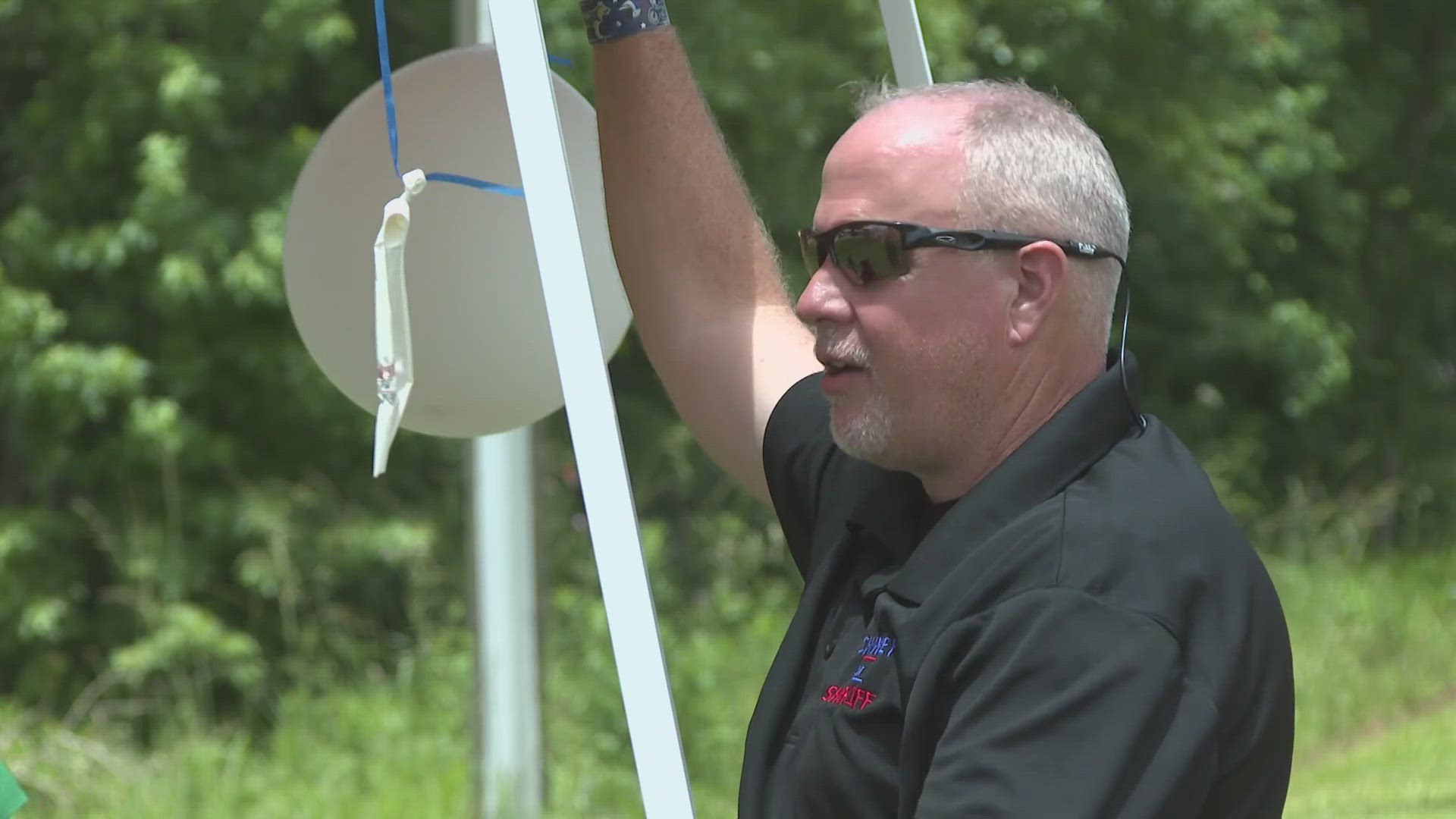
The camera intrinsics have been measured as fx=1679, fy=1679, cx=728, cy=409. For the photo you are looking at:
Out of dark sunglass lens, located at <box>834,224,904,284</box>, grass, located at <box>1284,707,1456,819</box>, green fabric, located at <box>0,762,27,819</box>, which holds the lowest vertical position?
grass, located at <box>1284,707,1456,819</box>

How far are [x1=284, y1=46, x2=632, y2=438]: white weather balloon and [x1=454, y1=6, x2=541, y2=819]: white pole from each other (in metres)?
2.28

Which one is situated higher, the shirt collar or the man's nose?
the man's nose

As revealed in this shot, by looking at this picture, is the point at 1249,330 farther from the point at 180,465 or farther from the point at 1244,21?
the point at 180,465

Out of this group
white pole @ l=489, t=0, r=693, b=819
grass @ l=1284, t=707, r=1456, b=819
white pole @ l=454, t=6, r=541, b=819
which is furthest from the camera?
grass @ l=1284, t=707, r=1456, b=819

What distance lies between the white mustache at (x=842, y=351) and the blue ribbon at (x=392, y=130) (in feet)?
1.08

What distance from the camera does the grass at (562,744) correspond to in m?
4.50

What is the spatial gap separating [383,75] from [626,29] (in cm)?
26

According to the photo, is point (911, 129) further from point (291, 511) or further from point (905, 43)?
point (291, 511)

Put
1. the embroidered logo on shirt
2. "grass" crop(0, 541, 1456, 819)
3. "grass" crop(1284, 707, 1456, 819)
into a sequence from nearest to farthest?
the embroidered logo on shirt < "grass" crop(0, 541, 1456, 819) < "grass" crop(1284, 707, 1456, 819)

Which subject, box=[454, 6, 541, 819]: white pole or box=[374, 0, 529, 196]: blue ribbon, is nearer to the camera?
box=[374, 0, 529, 196]: blue ribbon

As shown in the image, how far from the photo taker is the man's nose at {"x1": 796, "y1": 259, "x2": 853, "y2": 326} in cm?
153

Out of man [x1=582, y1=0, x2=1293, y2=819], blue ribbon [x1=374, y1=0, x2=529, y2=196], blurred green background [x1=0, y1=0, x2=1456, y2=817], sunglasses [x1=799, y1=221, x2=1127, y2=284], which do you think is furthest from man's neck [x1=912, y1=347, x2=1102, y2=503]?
blurred green background [x1=0, y1=0, x2=1456, y2=817]

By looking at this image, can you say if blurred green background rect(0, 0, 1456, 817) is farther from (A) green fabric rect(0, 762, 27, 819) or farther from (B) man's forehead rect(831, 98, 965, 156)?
(B) man's forehead rect(831, 98, 965, 156)

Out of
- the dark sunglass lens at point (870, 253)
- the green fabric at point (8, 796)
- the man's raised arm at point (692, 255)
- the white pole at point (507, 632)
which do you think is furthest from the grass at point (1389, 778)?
the green fabric at point (8, 796)
